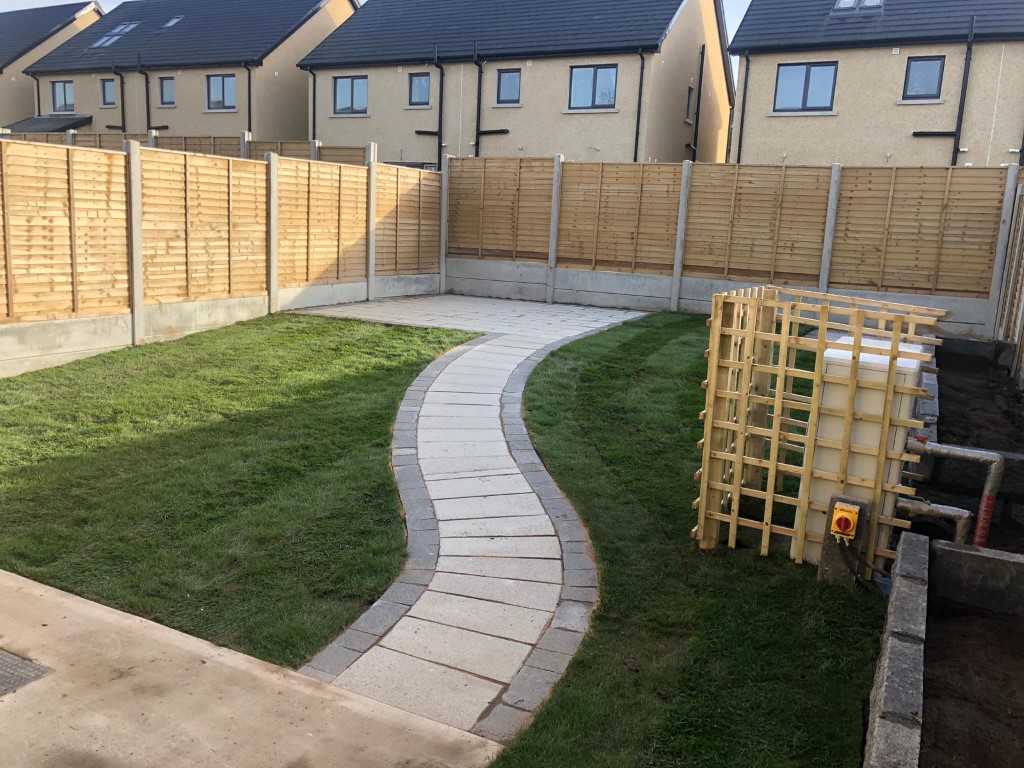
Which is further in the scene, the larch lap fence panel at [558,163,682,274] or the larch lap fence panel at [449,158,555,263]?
the larch lap fence panel at [449,158,555,263]

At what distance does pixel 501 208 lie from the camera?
60.6ft

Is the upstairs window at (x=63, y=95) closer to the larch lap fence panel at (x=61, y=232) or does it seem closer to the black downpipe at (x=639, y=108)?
the black downpipe at (x=639, y=108)

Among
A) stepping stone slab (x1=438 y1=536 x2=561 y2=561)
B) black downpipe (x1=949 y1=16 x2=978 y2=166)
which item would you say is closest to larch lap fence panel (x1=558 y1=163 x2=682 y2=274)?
black downpipe (x1=949 y1=16 x2=978 y2=166)

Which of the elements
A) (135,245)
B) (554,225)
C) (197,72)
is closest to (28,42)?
(197,72)

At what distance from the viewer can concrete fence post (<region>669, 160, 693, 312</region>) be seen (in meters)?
16.4

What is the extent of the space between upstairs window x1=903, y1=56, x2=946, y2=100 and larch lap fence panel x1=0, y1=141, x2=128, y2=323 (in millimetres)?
17363

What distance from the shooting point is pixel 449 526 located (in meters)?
5.55

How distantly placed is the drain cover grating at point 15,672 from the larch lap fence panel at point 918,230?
14910 millimetres

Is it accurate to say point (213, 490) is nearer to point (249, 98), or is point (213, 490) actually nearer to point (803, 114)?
point (803, 114)

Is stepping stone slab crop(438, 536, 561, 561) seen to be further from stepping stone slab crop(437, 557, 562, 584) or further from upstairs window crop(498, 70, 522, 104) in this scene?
upstairs window crop(498, 70, 522, 104)

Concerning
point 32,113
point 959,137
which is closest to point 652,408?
point 959,137

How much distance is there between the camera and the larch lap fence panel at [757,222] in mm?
15656

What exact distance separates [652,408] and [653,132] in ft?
50.2

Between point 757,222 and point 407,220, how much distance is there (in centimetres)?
726
